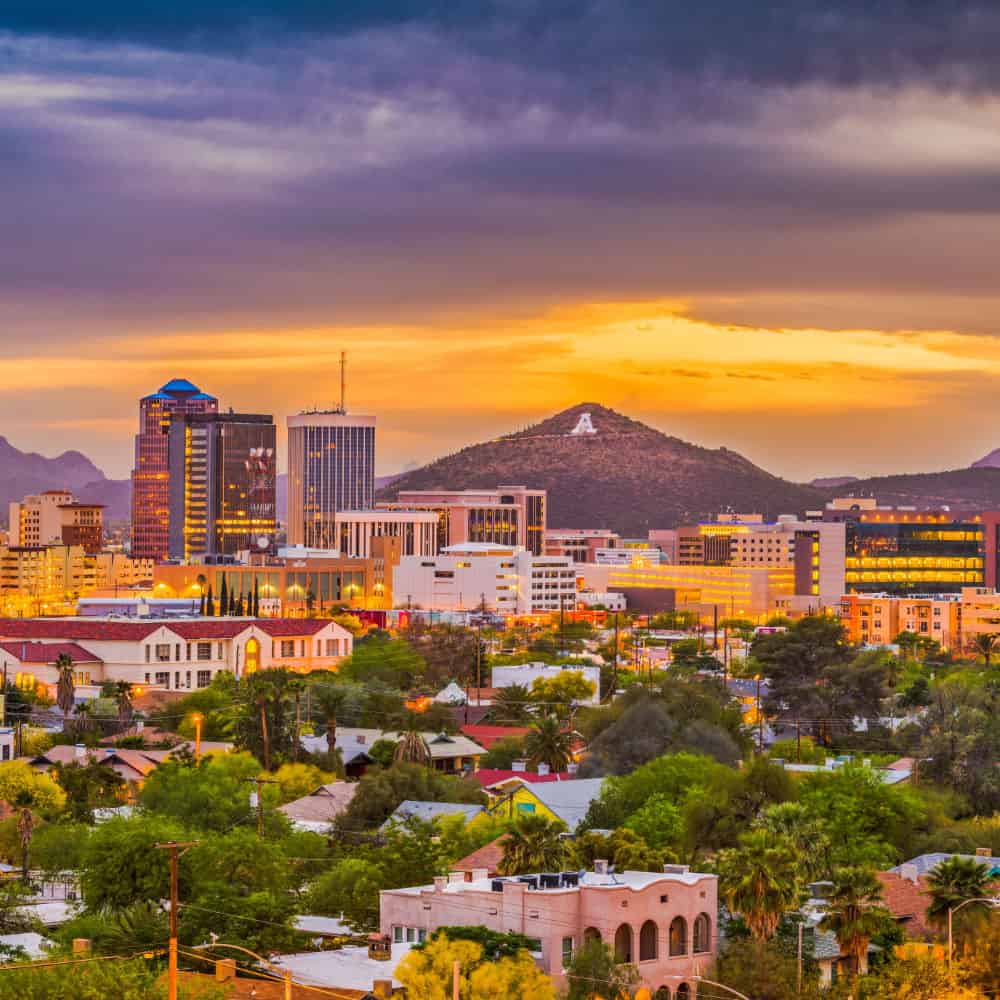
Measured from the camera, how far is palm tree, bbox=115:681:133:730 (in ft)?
436

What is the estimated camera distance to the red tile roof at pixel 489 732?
127 meters

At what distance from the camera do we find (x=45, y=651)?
15912 cm

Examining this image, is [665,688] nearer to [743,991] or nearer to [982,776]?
[982,776]

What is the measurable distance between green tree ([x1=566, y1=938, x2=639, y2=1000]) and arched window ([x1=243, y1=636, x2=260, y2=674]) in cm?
11414

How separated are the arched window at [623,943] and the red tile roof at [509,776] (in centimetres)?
4166

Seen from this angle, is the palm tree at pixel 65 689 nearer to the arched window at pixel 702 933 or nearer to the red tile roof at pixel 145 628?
the red tile roof at pixel 145 628

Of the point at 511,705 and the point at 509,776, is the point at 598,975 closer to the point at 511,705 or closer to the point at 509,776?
the point at 509,776

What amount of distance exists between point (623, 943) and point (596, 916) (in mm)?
1043

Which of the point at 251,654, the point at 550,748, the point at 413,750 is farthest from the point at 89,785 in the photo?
the point at 251,654

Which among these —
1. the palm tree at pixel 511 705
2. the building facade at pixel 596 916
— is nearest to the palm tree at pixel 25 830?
the building facade at pixel 596 916

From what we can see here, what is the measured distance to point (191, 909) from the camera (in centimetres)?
6500

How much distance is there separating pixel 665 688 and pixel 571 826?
42.9m

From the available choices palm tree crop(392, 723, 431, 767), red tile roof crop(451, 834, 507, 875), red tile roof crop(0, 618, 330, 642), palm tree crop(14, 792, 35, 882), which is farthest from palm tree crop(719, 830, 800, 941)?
red tile roof crop(0, 618, 330, 642)

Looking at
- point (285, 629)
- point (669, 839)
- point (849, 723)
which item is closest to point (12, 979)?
point (669, 839)
